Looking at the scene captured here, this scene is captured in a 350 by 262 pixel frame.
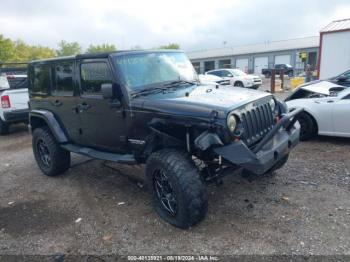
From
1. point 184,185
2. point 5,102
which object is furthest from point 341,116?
point 5,102

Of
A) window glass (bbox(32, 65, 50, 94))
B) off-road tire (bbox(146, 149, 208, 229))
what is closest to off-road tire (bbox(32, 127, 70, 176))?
window glass (bbox(32, 65, 50, 94))

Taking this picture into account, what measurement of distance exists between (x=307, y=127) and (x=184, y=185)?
4.18m

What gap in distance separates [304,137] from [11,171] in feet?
19.6

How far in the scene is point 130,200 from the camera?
14.9 feet

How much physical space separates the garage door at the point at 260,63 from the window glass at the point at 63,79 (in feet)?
143

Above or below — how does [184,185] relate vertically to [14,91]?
below

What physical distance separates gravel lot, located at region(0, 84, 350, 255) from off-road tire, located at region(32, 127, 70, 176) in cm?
17

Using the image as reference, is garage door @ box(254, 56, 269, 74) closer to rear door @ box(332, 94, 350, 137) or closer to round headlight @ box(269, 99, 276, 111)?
rear door @ box(332, 94, 350, 137)

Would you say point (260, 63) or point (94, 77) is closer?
point (94, 77)

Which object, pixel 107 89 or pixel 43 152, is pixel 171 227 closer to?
pixel 107 89


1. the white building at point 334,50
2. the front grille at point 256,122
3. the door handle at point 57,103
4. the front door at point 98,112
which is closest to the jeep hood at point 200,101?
the front grille at point 256,122

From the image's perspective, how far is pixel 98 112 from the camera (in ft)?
14.9

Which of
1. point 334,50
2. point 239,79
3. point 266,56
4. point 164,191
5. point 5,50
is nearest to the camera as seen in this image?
point 164,191

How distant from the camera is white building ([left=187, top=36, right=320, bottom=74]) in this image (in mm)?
41812
